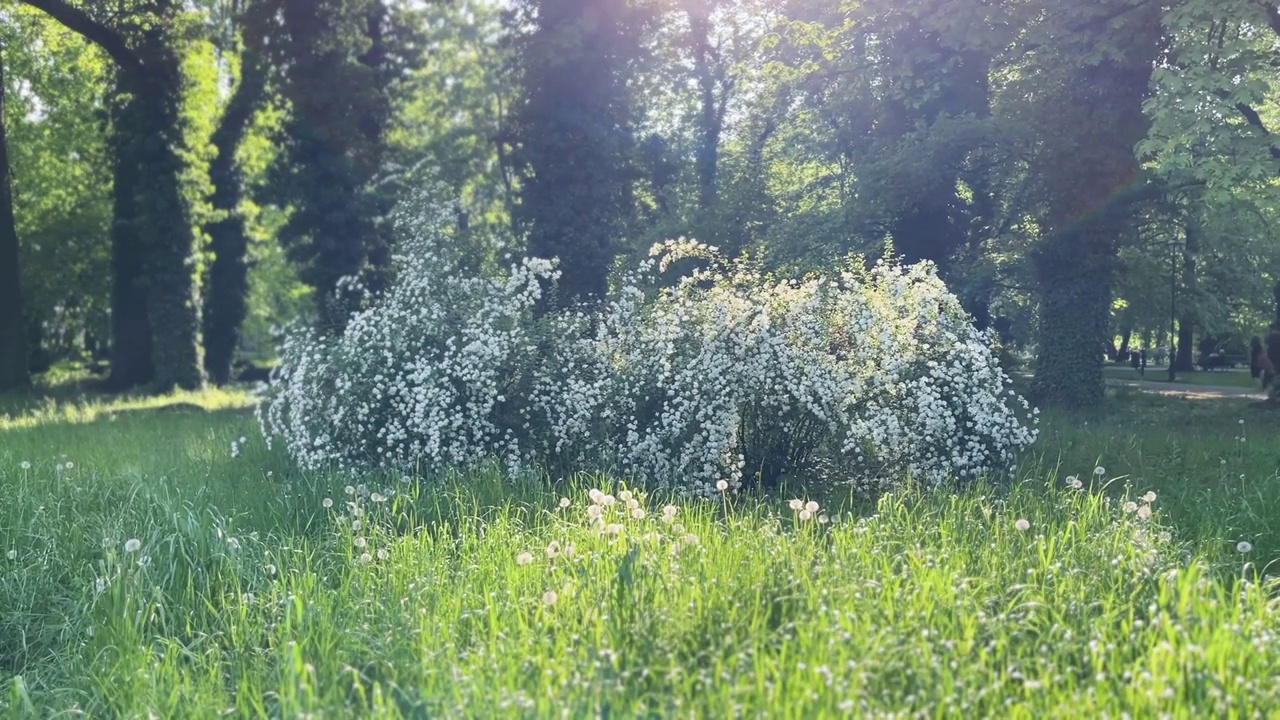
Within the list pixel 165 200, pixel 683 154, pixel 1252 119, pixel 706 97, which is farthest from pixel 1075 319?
pixel 706 97

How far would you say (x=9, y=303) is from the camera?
20.8 meters

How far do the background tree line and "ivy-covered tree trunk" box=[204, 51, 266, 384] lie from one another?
78 millimetres

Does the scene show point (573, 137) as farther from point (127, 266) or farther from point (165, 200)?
point (127, 266)

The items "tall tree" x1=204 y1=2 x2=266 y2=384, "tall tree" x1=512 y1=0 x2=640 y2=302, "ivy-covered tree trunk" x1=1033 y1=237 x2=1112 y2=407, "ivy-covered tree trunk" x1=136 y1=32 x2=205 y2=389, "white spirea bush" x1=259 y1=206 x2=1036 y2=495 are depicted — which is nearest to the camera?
"white spirea bush" x1=259 y1=206 x2=1036 y2=495

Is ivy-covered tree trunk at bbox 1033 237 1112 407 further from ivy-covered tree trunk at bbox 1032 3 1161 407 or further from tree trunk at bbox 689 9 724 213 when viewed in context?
tree trunk at bbox 689 9 724 213

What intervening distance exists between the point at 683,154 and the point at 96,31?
48.7 ft

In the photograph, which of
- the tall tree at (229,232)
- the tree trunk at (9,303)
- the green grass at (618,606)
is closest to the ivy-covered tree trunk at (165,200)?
the tall tree at (229,232)

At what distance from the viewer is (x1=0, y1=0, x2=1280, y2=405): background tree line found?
14.2 meters

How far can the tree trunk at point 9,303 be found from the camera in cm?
2070

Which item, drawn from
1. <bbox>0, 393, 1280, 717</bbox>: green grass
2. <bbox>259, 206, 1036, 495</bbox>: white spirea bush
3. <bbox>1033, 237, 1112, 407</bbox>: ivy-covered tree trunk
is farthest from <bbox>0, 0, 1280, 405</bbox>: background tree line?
<bbox>0, 393, 1280, 717</bbox>: green grass

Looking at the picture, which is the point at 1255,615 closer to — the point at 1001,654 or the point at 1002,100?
the point at 1001,654

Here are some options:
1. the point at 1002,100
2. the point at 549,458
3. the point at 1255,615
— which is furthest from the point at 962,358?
A: the point at 1002,100

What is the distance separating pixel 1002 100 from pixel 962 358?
8831 millimetres

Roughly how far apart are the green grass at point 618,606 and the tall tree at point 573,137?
1206 cm
